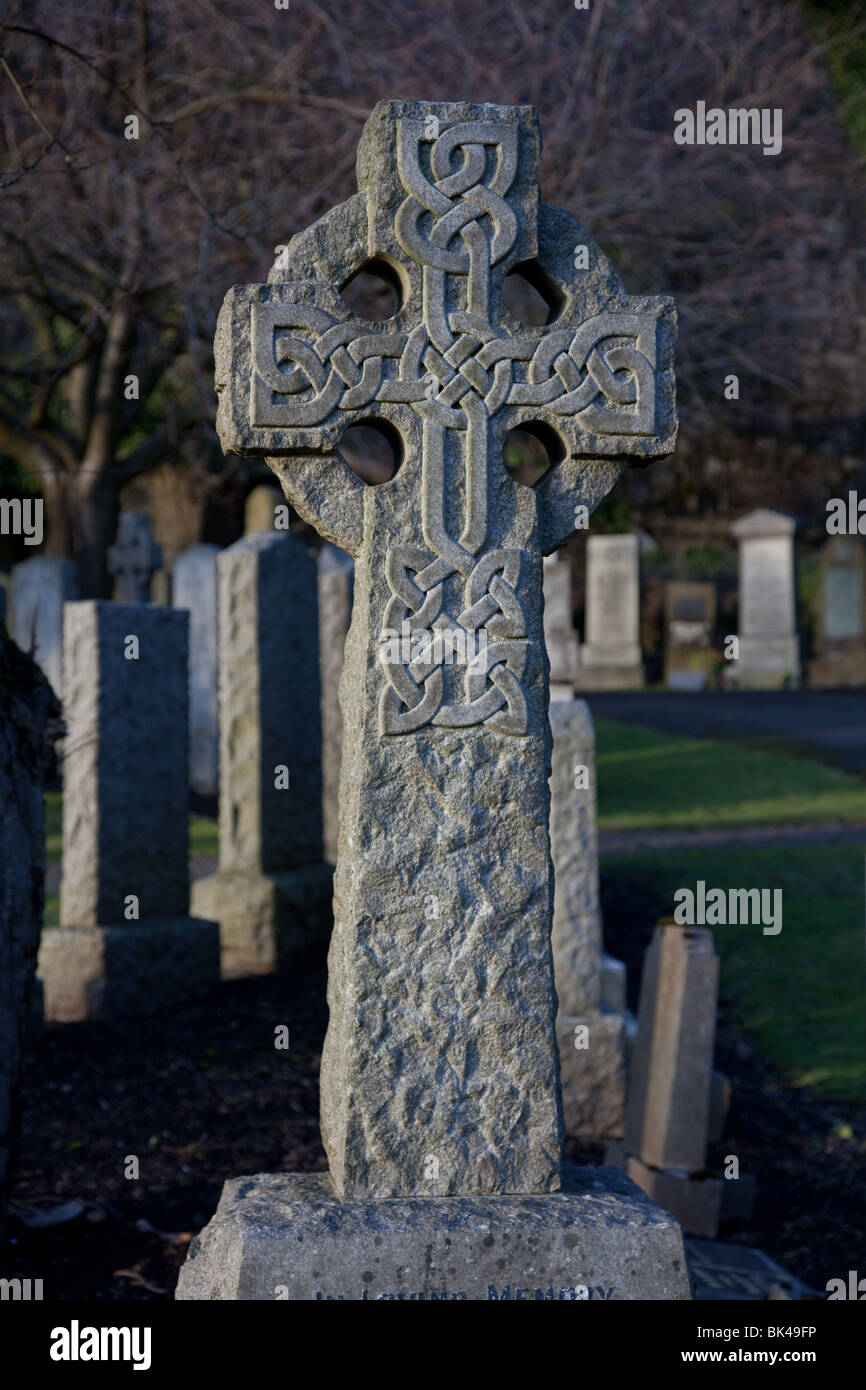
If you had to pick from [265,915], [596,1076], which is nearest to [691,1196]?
[596,1076]

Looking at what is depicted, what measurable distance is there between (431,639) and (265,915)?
16.0 ft

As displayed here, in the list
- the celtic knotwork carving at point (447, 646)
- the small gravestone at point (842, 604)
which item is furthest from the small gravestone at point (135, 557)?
the small gravestone at point (842, 604)

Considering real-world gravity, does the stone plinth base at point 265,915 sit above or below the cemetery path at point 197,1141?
above

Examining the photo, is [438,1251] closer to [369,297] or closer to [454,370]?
[454,370]

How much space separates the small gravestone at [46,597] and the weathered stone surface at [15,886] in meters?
10.5

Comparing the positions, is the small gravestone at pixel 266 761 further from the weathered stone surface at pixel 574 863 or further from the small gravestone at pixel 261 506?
the small gravestone at pixel 261 506

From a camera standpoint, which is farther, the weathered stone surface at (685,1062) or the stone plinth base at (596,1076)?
the stone plinth base at (596,1076)

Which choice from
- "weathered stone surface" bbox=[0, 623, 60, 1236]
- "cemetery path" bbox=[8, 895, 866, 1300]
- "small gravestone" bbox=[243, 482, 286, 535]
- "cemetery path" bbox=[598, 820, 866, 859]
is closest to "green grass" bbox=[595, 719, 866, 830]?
"cemetery path" bbox=[598, 820, 866, 859]

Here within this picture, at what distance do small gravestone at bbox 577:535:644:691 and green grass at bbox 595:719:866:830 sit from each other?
9.12 meters

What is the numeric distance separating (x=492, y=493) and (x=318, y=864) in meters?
5.31

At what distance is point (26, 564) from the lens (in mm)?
15008

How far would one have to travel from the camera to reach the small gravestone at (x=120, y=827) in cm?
657

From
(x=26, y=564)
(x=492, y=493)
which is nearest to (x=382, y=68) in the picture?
(x=26, y=564)

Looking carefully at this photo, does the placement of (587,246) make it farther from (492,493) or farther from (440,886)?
(440,886)
